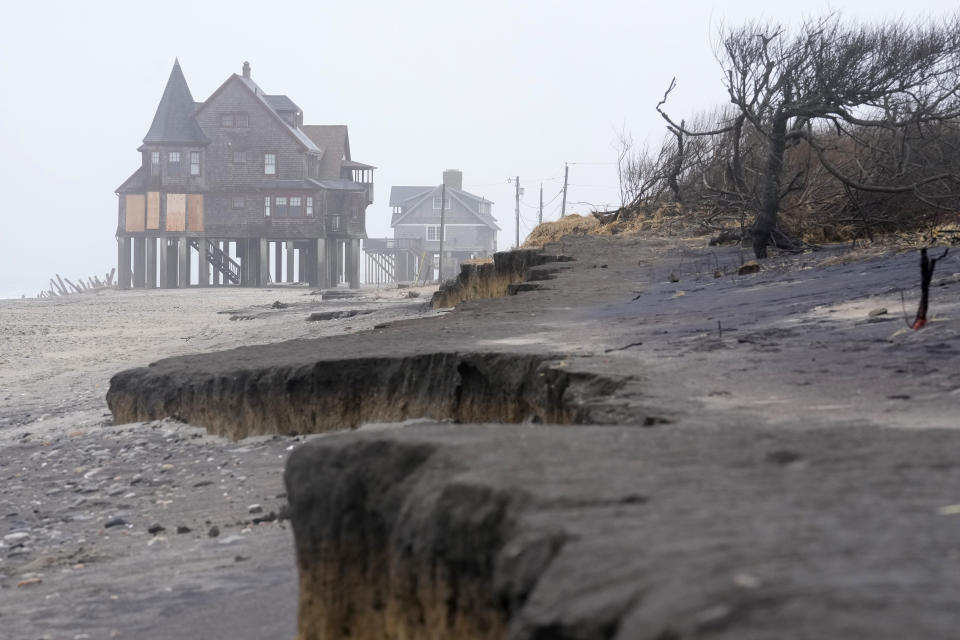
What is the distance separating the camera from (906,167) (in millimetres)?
12164

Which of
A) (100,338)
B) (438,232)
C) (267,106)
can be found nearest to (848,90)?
(100,338)

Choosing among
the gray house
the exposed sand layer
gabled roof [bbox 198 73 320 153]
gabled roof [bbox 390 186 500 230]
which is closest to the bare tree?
the exposed sand layer

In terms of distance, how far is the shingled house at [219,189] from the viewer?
47250 millimetres

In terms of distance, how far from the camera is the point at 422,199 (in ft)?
253

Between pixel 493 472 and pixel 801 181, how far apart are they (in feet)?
45.7

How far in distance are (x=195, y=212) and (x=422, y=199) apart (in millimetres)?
30833

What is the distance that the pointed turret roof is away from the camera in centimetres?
4684

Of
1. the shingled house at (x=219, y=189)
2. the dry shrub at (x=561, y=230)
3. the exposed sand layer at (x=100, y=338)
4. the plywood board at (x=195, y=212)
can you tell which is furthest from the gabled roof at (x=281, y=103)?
the dry shrub at (x=561, y=230)

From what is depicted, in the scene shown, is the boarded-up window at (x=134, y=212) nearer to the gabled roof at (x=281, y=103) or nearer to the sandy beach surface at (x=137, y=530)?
the gabled roof at (x=281, y=103)

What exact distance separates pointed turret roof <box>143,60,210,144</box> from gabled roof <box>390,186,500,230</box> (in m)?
28.9

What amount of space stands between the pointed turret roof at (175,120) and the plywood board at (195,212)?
7.90 ft

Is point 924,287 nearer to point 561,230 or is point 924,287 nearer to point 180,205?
point 561,230

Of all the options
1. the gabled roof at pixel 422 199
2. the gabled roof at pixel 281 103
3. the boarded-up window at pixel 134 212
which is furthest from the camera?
the gabled roof at pixel 422 199

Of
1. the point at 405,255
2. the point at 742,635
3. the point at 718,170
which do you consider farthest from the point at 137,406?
the point at 405,255
